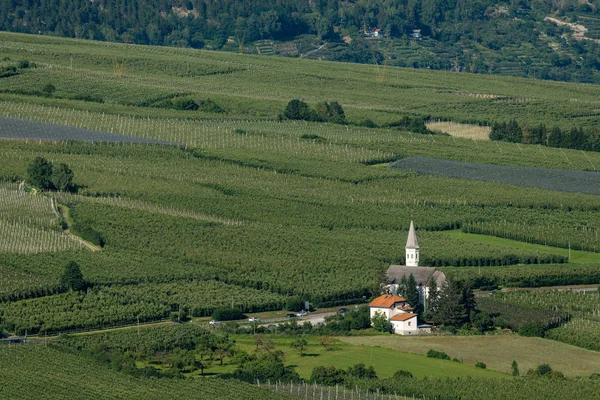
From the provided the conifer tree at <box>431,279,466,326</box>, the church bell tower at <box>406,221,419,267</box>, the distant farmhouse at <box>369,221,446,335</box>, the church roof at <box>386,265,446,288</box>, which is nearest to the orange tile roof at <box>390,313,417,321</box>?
the distant farmhouse at <box>369,221,446,335</box>

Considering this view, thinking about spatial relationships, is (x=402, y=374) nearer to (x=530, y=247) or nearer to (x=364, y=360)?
(x=364, y=360)

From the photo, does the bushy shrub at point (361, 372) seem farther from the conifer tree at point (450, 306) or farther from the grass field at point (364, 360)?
the conifer tree at point (450, 306)

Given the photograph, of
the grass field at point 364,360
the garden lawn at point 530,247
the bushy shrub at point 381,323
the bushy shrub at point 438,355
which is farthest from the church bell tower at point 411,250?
the bushy shrub at point 438,355

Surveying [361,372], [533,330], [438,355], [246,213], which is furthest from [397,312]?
[246,213]

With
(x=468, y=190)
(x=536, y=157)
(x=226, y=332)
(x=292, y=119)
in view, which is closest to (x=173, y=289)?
(x=226, y=332)

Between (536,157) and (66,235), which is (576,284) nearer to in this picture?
(66,235)
